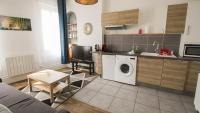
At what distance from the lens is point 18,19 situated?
314cm

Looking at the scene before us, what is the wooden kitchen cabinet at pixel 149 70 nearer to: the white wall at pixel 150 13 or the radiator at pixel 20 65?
the white wall at pixel 150 13

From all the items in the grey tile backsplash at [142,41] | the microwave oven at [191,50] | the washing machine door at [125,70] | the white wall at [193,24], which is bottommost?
the washing machine door at [125,70]

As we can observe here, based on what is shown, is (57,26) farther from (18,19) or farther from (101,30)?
(101,30)

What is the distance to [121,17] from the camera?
324 cm

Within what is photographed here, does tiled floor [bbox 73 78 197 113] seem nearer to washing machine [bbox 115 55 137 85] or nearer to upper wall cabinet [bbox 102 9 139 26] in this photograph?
washing machine [bbox 115 55 137 85]

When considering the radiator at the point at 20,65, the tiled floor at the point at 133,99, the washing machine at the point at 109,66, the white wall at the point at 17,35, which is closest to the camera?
the tiled floor at the point at 133,99

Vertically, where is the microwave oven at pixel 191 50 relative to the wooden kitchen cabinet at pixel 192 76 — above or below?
above

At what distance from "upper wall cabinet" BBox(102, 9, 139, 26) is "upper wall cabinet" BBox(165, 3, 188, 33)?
0.78 meters

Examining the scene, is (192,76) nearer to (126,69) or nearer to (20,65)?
(126,69)

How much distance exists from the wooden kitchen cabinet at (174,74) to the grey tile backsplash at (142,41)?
2.02 feet

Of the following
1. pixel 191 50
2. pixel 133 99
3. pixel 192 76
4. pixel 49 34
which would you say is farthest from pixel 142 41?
pixel 49 34

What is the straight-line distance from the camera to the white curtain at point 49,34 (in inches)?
151

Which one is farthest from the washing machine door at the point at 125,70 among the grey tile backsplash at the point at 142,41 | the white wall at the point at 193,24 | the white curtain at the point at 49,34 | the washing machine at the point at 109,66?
the white curtain at the point at 49,34

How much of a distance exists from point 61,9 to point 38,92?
284cm
